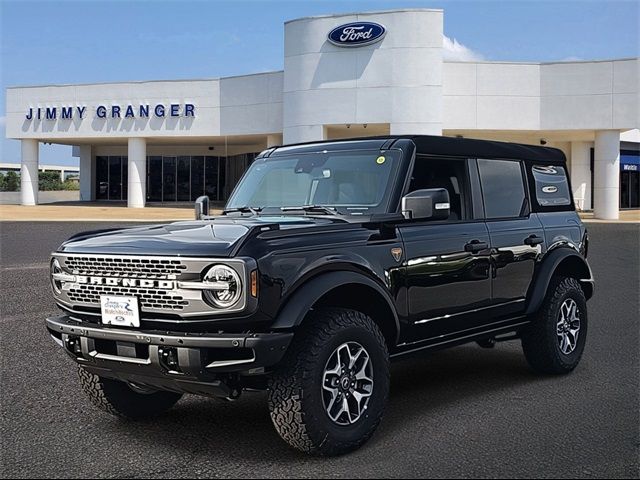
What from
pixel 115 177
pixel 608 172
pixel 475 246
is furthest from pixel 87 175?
pixel 475 246

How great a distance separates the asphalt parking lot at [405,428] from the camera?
A: 13.5 feet

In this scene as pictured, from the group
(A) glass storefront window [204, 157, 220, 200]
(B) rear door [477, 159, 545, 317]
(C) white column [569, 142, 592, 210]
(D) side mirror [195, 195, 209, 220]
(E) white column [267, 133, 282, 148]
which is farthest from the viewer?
(A) glass storefront window [204, 157, 220, 200]

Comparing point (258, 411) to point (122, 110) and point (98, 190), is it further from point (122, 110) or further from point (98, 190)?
point (98, 190)

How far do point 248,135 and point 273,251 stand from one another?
107ft

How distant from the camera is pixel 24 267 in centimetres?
1331

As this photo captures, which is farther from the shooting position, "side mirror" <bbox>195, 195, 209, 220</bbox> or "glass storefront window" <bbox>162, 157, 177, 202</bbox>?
"glass storefront window" <bbox>162, 157, 177, 202</bbox>

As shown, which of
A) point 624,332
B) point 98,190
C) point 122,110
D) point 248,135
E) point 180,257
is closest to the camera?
point 180,257

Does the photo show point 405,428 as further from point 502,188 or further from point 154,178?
point 154,178

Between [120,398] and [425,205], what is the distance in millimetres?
2523

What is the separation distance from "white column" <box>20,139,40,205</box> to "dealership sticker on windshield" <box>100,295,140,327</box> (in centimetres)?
4092

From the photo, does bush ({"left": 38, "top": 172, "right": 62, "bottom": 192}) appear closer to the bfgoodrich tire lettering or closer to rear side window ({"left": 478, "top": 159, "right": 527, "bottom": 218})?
rear side window ({"left": 478, "top": 159, "right": 527, "bottom": 218})

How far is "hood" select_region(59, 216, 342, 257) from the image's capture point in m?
4.02

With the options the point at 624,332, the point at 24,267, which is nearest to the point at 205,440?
the point at 624,332

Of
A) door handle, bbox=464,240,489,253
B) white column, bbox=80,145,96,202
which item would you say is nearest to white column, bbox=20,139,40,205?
white column, bbox=80,145,96,202
